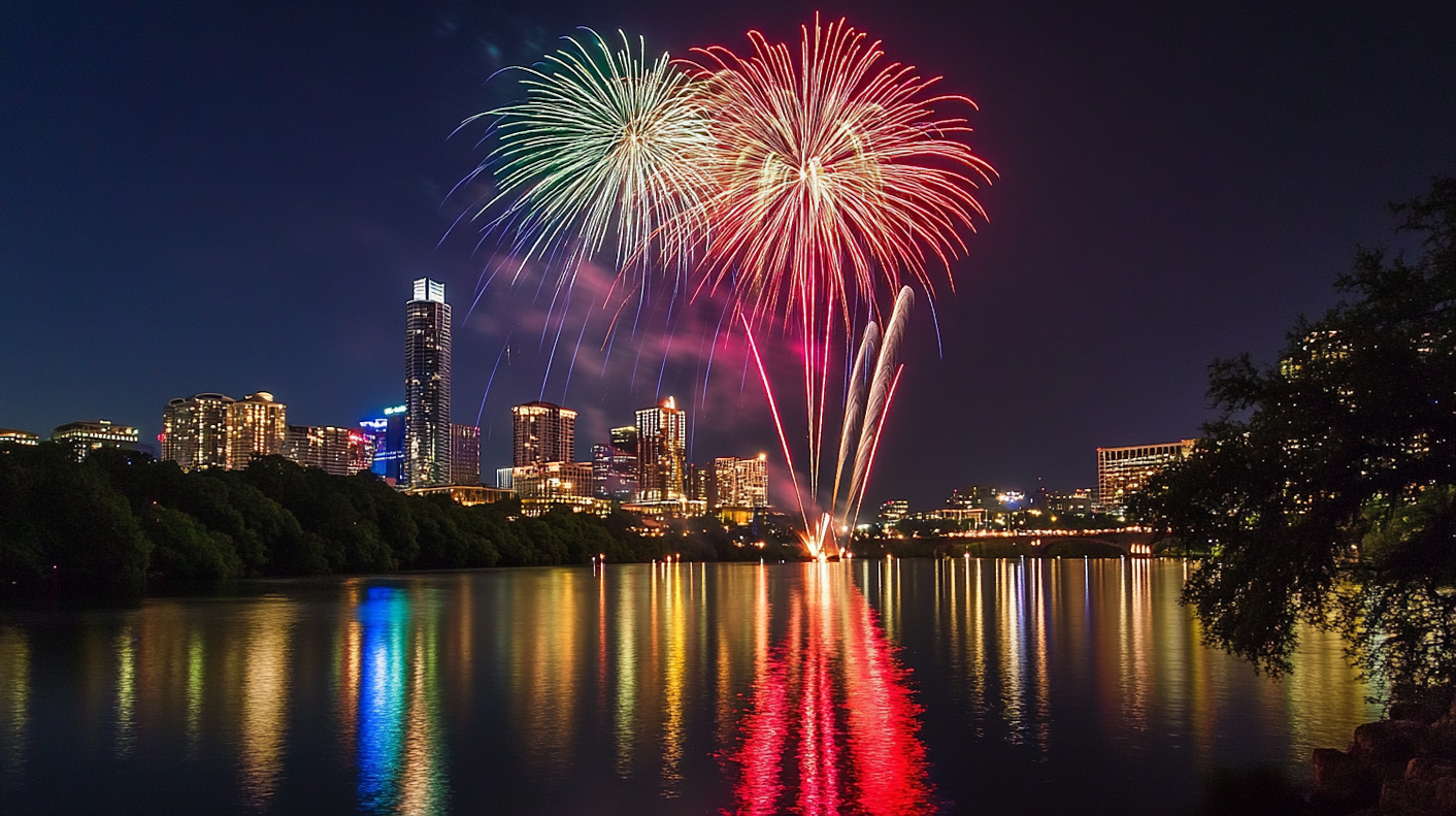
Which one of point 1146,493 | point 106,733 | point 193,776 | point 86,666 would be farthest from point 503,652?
point 1146,493

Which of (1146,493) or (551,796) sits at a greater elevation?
(1146,493)

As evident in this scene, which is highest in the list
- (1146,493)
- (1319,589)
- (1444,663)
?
(1146,493)

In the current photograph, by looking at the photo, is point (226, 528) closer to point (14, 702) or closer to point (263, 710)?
point (14, 702)

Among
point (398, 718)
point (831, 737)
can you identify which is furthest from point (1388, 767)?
point (398, 718)

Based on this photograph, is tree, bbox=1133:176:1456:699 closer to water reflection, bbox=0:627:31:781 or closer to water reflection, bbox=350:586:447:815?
water reflection, bbox=350:586:447:815

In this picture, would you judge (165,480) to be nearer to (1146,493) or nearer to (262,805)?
(262,805)

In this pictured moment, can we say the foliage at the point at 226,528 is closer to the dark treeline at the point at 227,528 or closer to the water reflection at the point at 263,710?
the dark treeline at the point at 227,528

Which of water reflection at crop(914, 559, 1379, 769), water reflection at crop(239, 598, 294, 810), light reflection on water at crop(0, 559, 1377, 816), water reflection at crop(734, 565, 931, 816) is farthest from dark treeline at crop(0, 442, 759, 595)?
water reflection at crop(914, 559, 1379, 769)
